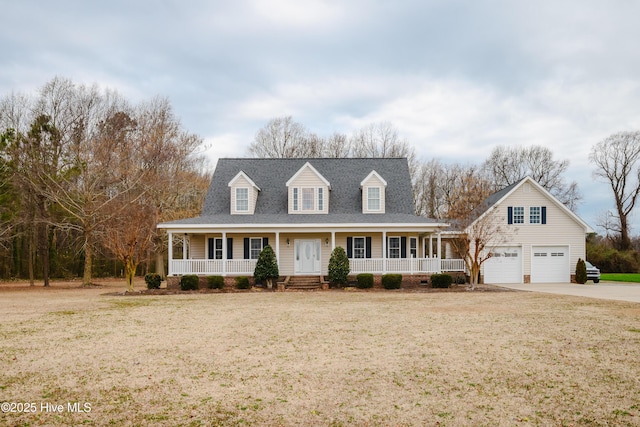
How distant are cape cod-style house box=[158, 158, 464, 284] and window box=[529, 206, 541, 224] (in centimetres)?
495

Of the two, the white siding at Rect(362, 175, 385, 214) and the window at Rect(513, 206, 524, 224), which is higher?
the white siding at Rect(362, 175, 385, 214)

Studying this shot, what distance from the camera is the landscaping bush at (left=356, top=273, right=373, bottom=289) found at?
2589cm

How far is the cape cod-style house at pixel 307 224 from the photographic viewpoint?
1064 inches

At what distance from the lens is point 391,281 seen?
84.9 ft

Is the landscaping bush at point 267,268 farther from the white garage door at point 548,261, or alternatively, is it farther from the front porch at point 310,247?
the white garage door at point 548,261

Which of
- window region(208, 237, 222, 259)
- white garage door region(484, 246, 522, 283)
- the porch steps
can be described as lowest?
the porch steps

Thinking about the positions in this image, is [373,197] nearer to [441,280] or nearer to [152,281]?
[441,280]

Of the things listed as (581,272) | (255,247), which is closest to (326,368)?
(255,247)

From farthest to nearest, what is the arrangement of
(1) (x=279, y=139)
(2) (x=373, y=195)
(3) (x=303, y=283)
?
(1) (x=279, y=139)
(2) (x=373, y=195)
(3) (x=303, y=283)

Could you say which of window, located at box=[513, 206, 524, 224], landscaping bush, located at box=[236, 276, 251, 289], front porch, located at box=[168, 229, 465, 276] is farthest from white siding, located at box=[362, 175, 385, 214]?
landscaping bush, located at box=[236, 276, 251, 289]

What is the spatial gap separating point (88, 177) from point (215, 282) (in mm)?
10388

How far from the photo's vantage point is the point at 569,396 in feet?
24.4

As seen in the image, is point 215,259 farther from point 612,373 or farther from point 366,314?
point 612,373

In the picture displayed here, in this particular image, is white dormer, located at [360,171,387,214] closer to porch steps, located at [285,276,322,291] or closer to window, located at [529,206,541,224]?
porch steps, located at [285,276,322,291]
